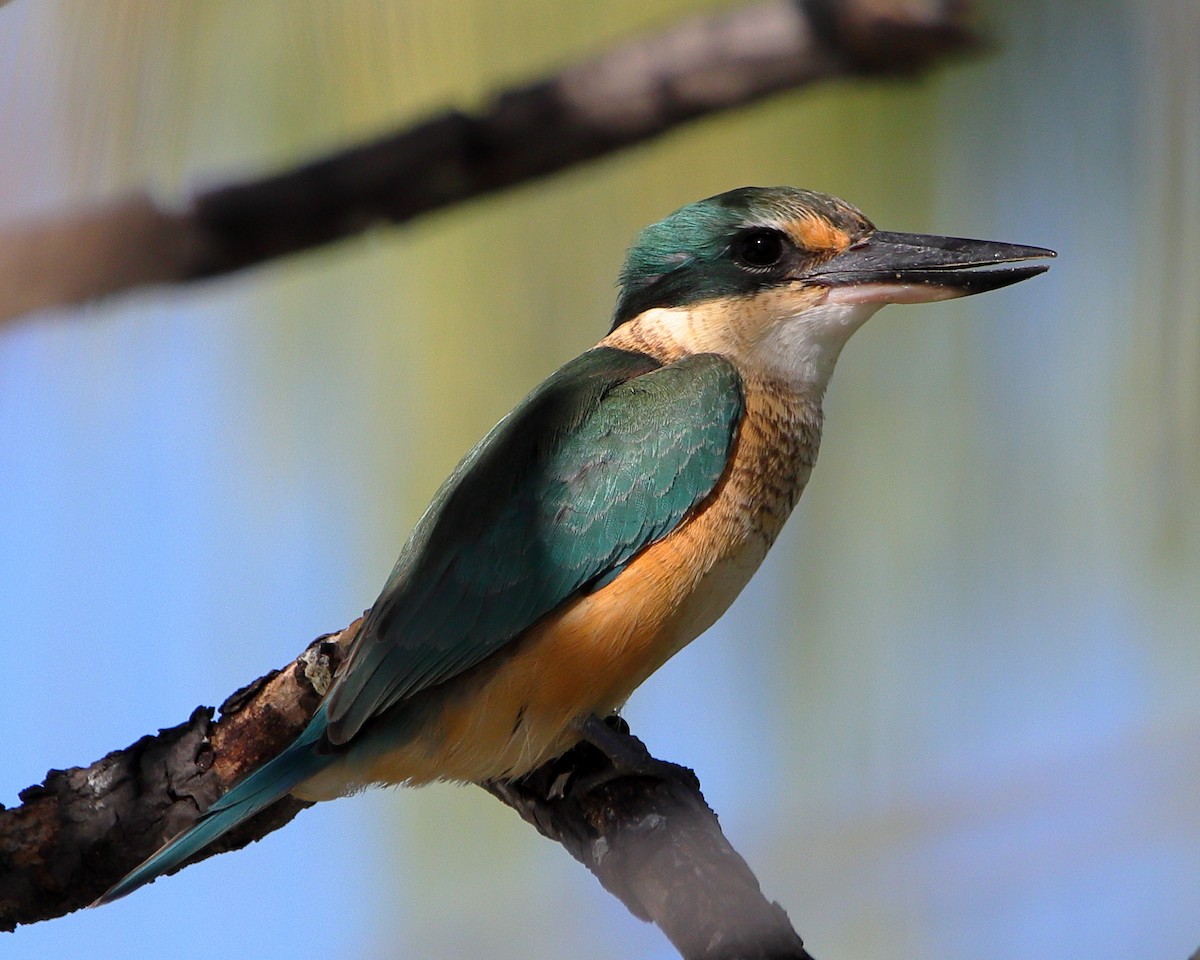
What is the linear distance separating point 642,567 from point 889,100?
1.33 metres

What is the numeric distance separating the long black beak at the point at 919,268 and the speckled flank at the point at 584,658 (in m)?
0.44

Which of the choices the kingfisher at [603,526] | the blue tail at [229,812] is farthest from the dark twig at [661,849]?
the blue tail at [229,812]

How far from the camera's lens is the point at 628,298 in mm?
3092

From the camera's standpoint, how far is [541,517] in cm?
257

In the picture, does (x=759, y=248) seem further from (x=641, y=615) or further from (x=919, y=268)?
(x=641, y=615)

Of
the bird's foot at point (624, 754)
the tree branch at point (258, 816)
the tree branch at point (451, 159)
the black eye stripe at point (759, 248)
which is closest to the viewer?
the tree branch at point (258, 816)

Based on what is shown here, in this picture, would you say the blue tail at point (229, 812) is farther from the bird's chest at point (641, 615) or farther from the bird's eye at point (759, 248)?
the bird's eye at point (759, 248)

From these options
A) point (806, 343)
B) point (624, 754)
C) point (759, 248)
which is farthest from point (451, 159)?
point (624, 754)

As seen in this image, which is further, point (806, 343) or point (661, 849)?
point (806, 343)

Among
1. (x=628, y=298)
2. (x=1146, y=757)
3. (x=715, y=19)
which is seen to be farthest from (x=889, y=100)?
(x=1146, y=757)

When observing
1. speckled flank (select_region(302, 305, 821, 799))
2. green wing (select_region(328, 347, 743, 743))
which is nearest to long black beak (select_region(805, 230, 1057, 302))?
green wing (select_region(328, 347, 743, 743))

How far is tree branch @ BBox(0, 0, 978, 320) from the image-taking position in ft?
10.5

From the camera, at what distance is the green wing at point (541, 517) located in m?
2.46

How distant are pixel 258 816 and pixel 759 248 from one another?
1570mm
